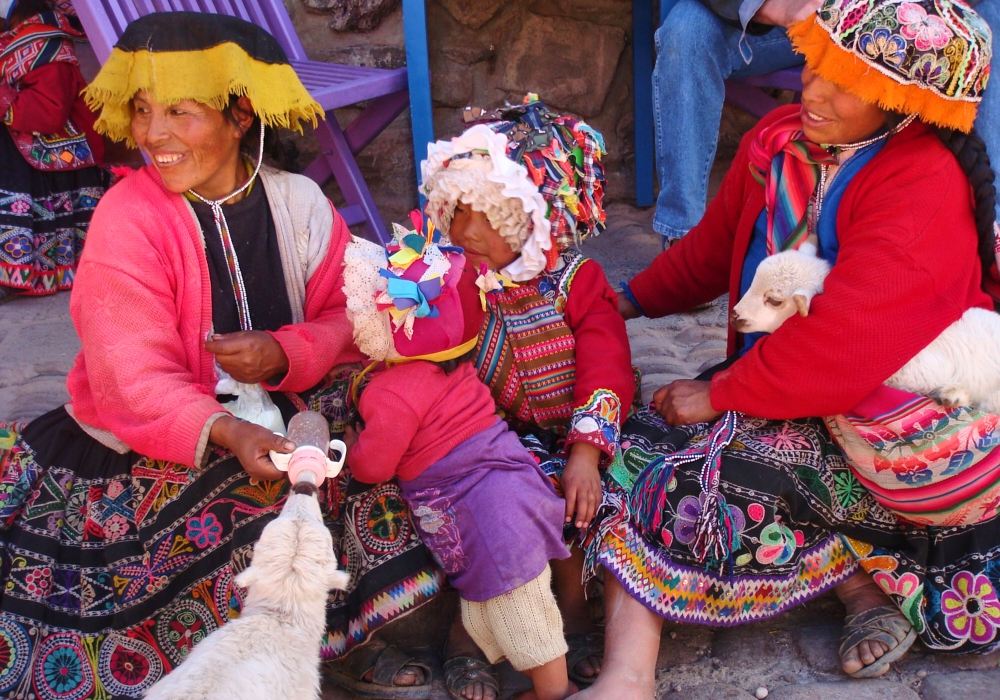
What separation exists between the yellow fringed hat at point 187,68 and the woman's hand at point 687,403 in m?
1.32

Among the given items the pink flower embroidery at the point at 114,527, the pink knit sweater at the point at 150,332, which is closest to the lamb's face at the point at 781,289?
the pink knit sweater at the point at 150,332

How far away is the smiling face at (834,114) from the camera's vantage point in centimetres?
221

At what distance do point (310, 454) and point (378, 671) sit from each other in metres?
0.71

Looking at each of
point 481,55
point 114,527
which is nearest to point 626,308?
point 114,527

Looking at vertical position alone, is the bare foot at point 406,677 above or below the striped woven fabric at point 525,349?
below

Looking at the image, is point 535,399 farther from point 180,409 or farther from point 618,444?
point 180,409

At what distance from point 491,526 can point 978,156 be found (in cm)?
147

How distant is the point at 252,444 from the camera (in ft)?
7.11

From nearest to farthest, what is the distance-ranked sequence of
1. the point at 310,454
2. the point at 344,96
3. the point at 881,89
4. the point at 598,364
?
the point at 310,454 < the point at 881,89 < the point at 598,364 < the point at 344,96

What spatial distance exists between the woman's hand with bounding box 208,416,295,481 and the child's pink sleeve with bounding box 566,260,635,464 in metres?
0.78

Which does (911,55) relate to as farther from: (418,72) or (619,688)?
(418,72)

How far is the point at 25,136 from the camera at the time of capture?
4277 millimetres

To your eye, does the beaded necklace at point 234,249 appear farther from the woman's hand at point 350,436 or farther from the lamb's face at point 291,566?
the lamb's face at point 291,566

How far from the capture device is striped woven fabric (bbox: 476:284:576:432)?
2637 millimetres
